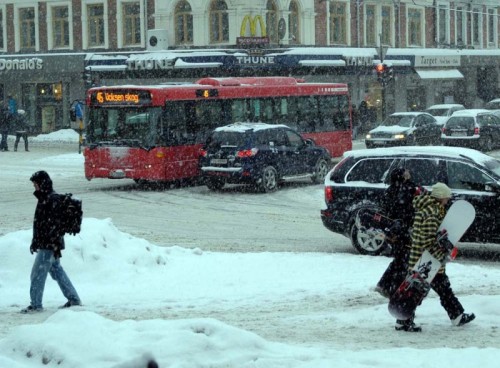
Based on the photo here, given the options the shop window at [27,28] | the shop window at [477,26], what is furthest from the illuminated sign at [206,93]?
the shop window at [477,26]

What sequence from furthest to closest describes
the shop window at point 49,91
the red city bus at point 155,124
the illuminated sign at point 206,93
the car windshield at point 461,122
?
1. the shop window at point 49,91
2. the car windshield at point 461,122
3. the illuminated sign at point 206,93
4. the red city bus at point 155,124

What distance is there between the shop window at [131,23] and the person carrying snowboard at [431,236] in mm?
42133

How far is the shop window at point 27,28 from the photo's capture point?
182 feet

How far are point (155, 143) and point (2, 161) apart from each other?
37.2 feet

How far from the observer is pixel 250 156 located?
2638cm

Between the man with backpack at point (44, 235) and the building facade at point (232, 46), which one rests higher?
the building facade at point (232, 46)

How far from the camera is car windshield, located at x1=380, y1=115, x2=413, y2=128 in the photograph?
136ft

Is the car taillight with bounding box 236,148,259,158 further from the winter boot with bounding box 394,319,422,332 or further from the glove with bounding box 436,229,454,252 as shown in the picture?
the glove with bounding box 436,229,454,252

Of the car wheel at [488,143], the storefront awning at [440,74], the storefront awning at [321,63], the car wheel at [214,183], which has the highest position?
the storefront awning at [321,63]

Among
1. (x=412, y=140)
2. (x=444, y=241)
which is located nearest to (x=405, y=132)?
(x=412, y=140)

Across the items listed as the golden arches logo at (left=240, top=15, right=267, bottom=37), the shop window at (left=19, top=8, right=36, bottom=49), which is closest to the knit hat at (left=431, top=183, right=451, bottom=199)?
the golden arches logo at (left=240, top=15, right=267, bottom=37)

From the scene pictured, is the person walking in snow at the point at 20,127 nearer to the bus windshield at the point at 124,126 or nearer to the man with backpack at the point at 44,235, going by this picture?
the bus windshield at the point at 124,126

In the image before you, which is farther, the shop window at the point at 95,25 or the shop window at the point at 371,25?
the shop window at the point at 371,25

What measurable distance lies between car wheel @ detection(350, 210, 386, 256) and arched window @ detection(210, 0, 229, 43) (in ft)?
107
